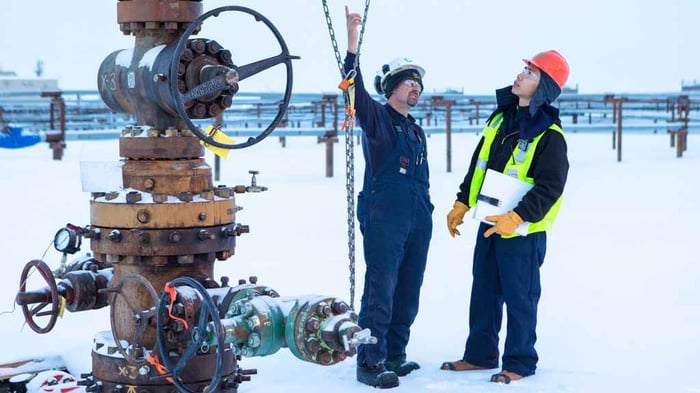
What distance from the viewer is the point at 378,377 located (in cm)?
408

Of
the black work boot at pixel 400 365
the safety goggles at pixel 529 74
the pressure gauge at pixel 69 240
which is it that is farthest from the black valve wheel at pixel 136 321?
the safety goggles at pixel 529 74

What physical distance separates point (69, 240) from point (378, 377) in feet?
4.52

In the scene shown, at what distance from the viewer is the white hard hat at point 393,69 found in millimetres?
4304

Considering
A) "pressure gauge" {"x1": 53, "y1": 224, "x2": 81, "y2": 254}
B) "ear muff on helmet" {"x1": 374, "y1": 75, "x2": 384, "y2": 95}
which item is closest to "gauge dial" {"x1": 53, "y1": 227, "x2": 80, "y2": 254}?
"pressure gauge" {"x1": 53, "y1": 224, "x2": 81, "y2": 254}

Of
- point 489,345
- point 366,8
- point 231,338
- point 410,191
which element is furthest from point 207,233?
point 489,345

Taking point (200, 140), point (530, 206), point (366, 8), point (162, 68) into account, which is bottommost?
point (530, 206)

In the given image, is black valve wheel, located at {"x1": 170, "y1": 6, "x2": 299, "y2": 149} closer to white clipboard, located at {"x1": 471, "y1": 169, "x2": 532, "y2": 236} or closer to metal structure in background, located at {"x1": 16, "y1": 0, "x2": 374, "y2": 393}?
metal structure in background, located at {"x1": 16, "y1": 0, "x2": 374, "y2": 393}

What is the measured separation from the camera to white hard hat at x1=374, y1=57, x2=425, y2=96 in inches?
169

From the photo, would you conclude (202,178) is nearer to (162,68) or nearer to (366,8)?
(162,68)

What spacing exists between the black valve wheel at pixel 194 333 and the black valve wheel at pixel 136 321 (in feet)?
0.33

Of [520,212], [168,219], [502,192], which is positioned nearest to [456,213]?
[502,192]

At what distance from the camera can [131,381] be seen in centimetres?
319

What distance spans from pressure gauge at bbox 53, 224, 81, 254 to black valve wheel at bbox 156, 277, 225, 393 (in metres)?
0.58

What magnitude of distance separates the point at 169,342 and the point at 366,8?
1304mm
